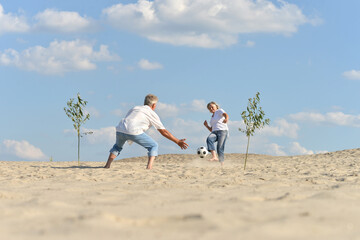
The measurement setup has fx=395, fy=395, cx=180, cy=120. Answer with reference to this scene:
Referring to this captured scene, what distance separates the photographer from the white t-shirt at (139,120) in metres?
8.41

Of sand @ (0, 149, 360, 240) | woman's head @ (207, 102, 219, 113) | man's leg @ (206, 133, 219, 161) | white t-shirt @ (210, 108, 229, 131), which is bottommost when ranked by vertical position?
sand @ (0, 149, 360, 240)

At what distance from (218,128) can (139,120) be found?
11.3 ft

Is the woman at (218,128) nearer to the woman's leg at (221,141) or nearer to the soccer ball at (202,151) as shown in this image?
the woman's leg at (221,141)

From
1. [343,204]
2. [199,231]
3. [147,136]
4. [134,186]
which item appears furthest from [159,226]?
[147,136]

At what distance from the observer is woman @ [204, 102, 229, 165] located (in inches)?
442

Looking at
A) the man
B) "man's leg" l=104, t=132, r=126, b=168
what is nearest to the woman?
the man

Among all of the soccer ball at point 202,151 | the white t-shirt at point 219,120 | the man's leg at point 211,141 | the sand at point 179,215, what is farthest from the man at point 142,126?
the sand at point 179,215

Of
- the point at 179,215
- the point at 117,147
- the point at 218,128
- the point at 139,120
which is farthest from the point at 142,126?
the point at 179,215

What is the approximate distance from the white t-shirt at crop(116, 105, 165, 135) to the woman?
10.4ft

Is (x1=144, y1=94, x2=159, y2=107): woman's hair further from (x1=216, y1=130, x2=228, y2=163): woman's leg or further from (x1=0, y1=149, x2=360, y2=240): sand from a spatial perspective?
(x1=0, y1=149, x2=360, y2=240): sand

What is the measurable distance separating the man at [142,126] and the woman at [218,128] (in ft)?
9.77

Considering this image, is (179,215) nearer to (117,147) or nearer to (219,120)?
(117,147)

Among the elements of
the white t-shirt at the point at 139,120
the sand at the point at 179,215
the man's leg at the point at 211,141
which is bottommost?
the sand at the point at 179,215

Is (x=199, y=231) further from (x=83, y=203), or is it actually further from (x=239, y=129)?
(x=239, y=129)
